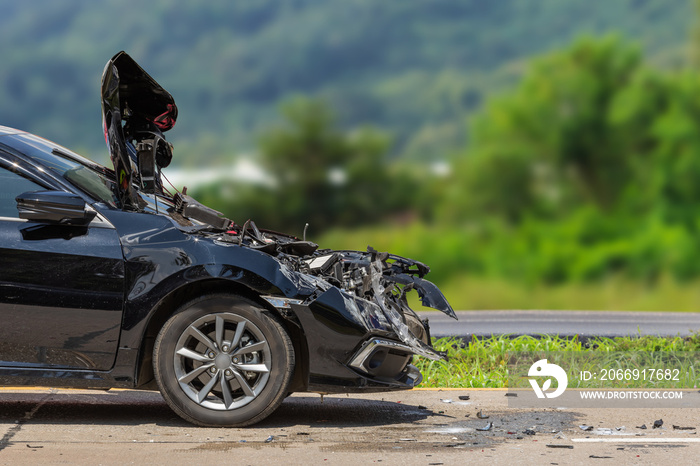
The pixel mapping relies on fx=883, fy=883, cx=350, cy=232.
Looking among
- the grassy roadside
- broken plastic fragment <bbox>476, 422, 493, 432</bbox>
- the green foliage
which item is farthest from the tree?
broken plastic fragment <bbox>476, 422, 493, 432</bbox>

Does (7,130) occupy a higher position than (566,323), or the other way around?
(7,130)

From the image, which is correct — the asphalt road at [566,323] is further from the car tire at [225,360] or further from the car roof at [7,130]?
the car roof at [7,130]

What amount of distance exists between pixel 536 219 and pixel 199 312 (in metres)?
9.91

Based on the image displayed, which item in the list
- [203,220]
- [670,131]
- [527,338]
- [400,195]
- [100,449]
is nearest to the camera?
[100,449]

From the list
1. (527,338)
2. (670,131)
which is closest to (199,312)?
(527,338)

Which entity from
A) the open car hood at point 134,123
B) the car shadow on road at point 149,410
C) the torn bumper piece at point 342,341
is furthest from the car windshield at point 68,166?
the car shadow on road at point 149,410

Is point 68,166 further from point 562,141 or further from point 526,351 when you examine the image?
point 562,141

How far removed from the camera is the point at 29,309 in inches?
208

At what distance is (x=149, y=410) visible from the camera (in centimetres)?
615

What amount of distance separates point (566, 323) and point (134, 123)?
6.51 metres

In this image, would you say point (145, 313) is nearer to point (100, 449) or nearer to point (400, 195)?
point (100, 449)

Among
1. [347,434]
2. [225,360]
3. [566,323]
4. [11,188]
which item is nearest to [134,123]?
[11,188]

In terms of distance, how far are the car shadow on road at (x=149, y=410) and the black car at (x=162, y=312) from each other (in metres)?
0.38

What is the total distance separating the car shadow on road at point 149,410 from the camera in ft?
18.9
